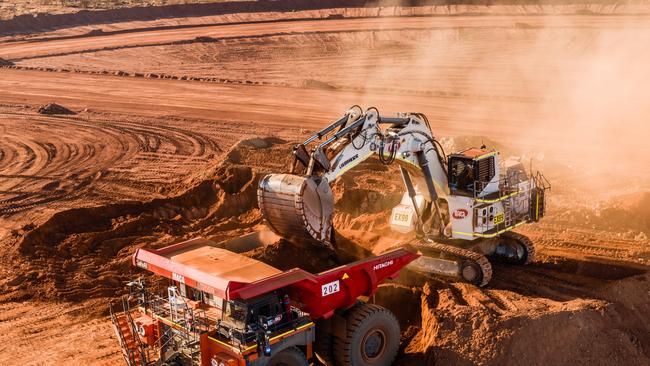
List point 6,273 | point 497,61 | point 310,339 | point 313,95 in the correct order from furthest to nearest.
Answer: point 497,61 → point 313,95 → point 6,273 → point 310,339

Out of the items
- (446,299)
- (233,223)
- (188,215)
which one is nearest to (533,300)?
(446,299)

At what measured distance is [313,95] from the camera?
39.8 metres

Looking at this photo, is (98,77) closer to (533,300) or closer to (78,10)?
(78,10)

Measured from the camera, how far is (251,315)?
10.8 m

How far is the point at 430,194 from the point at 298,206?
14.1ft

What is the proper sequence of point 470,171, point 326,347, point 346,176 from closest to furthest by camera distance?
point 326,347 < point 470,171 < point 346,176

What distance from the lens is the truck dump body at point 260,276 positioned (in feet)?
35.2

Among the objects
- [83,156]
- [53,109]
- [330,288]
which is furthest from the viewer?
[53,109]

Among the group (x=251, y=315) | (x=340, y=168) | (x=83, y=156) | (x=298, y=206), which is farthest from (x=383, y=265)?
(x=83, y=156)

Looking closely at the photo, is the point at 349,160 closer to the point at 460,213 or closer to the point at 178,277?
the point at 460,213

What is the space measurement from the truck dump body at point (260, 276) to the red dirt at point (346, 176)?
1561mm

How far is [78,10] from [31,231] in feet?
166

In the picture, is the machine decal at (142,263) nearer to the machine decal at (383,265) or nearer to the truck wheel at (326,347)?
the truck wheel at (326,347)

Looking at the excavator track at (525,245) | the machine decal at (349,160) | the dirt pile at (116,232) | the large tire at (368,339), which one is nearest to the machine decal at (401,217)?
the excavator track at (525,245)
